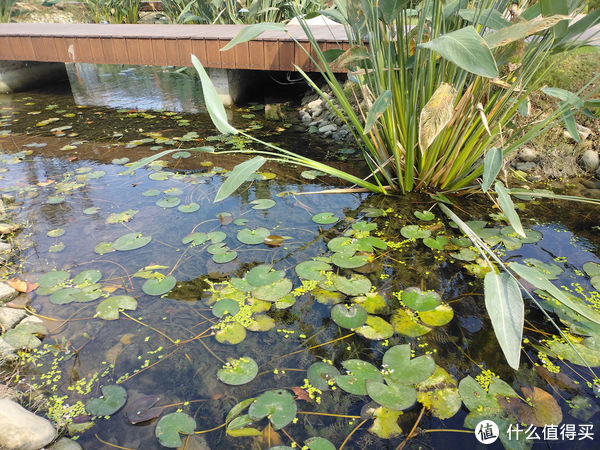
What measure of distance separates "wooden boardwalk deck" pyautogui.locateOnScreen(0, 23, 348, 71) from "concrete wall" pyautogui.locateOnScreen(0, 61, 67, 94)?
0.36 m

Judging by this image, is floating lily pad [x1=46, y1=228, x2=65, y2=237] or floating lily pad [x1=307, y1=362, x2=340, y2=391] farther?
floating lily pad [x1=46, y1=228, x2=65, y2=237]

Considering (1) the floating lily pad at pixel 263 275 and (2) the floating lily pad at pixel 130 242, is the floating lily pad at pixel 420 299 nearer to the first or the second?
(1) the floating lily pad at pixel 263 275

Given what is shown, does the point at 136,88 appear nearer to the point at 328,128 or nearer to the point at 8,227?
the point at 328,128

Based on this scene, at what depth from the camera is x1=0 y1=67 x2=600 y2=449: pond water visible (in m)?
0.99

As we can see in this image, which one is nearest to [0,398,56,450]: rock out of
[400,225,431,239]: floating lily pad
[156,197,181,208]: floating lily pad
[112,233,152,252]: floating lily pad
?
[112,233,152,252]: floating lily pad

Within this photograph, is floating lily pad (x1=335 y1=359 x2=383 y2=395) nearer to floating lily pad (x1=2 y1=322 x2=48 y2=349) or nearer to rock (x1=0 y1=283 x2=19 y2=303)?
floating lily pad (x1=2 y1=322 x2=48 y2=349)

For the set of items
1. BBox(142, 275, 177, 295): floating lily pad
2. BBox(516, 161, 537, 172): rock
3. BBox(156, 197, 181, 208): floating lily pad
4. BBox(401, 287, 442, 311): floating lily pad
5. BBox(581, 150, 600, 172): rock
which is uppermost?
BBox(581, 150, 600, 172): rock

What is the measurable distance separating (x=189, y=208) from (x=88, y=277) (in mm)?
621

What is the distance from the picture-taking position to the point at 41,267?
1.55m

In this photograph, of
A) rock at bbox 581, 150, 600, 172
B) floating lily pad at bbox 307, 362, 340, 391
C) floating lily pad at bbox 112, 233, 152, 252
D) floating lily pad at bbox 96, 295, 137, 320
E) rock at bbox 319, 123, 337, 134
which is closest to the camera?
floating lily pad at bbox 307, 362, 340, 391

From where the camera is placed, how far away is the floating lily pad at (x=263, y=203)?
199 centimetres

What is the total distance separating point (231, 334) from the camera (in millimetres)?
1229

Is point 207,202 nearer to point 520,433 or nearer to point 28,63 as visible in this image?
point 520,433

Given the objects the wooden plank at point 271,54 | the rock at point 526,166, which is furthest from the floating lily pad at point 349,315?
the wooden plank at point 271,54
